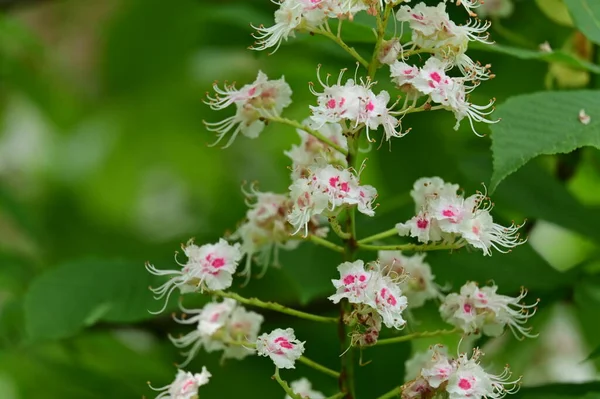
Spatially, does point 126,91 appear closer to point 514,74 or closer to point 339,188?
point 514,74

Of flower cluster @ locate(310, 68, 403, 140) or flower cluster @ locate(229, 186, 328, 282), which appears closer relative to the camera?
flower cluster @ locate(310, 68, 403, 140)

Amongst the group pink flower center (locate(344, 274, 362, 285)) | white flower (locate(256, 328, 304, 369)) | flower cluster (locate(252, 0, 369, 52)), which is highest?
flower cluster (locate(252, 0, 369, 52))

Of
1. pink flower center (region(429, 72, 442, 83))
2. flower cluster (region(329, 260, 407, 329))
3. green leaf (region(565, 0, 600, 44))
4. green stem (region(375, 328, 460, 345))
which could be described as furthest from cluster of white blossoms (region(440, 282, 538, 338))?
green leaf (region(565, 0, 600, 44))

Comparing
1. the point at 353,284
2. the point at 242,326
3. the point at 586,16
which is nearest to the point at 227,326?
the point at 242,326

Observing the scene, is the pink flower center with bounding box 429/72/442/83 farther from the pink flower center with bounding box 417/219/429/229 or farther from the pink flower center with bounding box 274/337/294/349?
the pink flower center with bounding box 274/337/294/349

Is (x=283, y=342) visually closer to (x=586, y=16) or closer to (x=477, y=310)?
(x=477, y=310)

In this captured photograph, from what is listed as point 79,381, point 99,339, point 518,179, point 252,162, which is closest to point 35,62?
point 252,162
